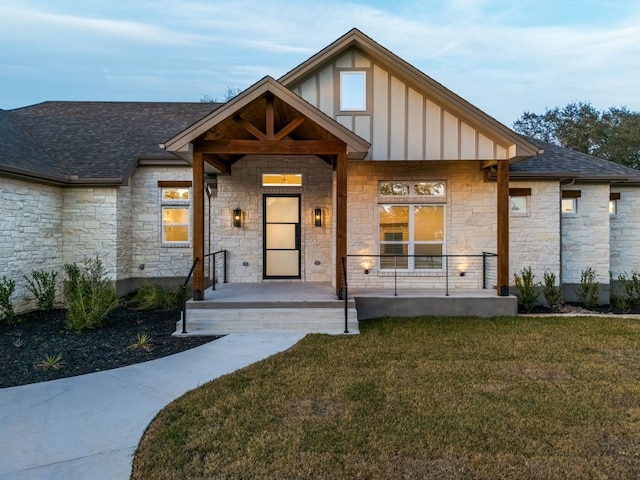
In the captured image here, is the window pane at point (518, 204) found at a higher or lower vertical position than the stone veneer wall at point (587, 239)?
higher

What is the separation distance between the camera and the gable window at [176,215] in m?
11.3

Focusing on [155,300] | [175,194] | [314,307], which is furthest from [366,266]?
[175,194]

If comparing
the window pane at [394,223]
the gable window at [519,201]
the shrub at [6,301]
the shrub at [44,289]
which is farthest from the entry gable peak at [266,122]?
the gable window at [519,201]

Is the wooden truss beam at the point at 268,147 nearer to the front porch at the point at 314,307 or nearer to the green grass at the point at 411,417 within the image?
the front porch at the point at 314,307

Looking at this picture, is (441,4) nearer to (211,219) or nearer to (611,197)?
(611,197)

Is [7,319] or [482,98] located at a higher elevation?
[482,98]

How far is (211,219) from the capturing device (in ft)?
35.1

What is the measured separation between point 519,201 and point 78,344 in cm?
1025

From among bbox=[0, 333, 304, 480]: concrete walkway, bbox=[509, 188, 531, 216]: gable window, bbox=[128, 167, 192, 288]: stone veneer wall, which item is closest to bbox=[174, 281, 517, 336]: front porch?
bbox=[0, 333, 304, 480]: concrete walkway

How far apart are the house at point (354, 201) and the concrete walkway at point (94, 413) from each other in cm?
437

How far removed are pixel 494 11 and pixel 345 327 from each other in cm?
1629

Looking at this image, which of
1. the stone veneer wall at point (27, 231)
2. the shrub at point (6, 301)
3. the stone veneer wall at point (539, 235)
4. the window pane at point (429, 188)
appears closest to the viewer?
the shrub at point (6, 301)

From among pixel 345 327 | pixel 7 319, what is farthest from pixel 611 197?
pixel 7 319

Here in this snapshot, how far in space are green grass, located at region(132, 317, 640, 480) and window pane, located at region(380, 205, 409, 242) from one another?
4.00 m
